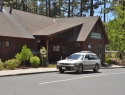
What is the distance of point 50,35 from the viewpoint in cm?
2914

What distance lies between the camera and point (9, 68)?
2361 centimetres

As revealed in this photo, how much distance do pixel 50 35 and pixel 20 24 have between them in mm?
4341

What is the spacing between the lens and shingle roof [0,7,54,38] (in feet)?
89.9

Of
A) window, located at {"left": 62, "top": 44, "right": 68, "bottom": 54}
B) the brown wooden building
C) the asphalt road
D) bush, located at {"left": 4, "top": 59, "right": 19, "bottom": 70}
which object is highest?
the brown wooden building

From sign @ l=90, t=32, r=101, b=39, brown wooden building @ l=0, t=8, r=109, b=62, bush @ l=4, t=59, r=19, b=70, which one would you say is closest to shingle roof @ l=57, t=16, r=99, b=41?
brown wooden building @ l=0, t=8, r=109, b=62

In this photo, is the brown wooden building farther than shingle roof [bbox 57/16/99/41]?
No

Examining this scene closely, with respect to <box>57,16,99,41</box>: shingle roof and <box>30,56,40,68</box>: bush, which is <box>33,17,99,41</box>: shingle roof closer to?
<box>57,16,99,41</box>: shingle roof

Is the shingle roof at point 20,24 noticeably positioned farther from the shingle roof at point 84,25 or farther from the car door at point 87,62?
the car door at point 87,62

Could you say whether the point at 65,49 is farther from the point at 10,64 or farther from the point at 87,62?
the point at 87,62

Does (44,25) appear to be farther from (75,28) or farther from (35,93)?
(35,93)

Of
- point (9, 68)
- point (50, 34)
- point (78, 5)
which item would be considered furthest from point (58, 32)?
point (78, 5)

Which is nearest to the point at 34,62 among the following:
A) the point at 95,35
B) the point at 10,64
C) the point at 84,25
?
the point at 10,64

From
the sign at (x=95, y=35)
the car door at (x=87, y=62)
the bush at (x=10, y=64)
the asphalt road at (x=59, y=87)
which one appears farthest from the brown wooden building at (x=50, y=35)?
the asphalt road at (x=59, y=87)

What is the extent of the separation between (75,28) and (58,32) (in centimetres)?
401
